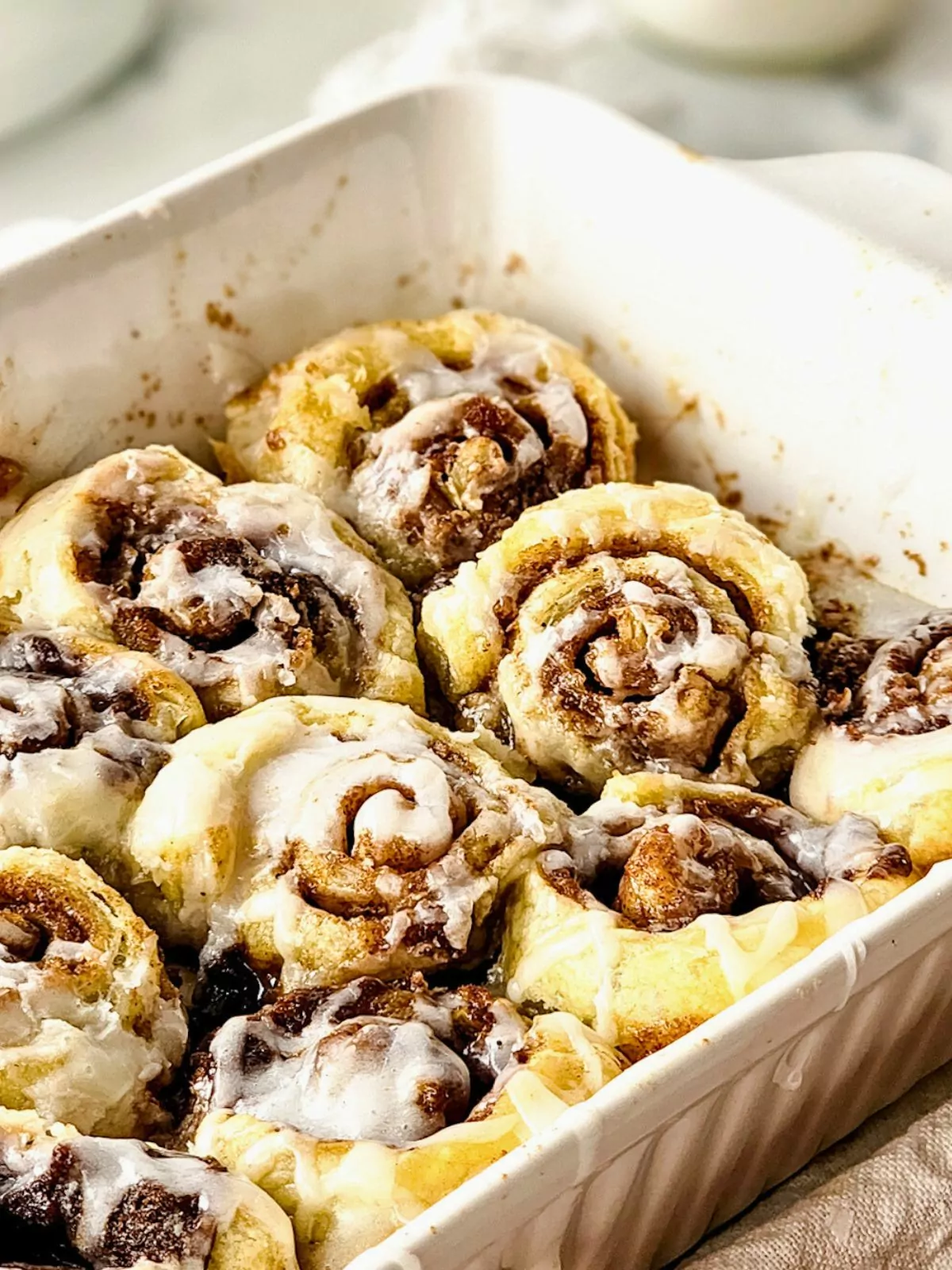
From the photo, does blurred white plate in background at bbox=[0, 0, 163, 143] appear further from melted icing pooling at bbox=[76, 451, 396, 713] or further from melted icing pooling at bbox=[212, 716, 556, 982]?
melted icing pooling at bbox=[212, 716, 556, 982]

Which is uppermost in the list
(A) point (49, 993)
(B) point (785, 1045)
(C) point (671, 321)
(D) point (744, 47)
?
(D) point (744, 47)

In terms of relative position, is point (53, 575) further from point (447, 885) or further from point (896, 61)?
point (896, 61)

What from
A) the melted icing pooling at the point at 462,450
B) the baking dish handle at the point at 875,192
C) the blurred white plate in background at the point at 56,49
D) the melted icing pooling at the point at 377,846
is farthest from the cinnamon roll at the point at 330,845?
the blurred white plate in background at the point at 56,49

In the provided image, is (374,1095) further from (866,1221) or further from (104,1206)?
(866,1221)

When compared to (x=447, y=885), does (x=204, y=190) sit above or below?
above

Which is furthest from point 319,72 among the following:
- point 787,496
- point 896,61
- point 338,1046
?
point 338,1046

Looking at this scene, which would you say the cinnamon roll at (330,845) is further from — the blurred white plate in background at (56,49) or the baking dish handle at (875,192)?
the blurred white plate in background at (56,49)

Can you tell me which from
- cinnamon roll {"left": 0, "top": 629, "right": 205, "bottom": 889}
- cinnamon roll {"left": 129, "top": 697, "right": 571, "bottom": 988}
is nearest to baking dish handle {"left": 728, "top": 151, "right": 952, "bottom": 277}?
cinnamon roll {"left": 129, "top": 697, "right": 571, "bottom": 988}
